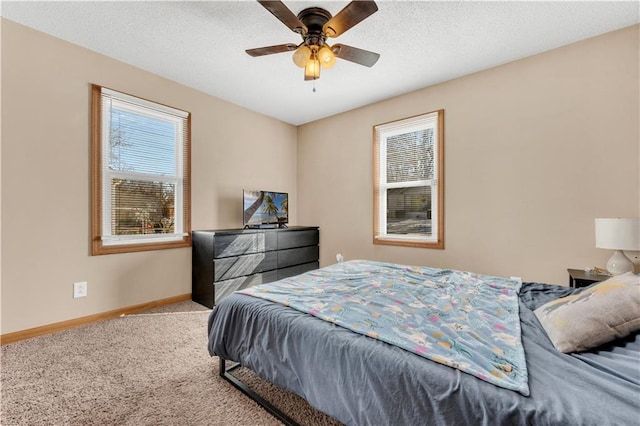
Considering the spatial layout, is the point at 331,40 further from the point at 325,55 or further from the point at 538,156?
the point at 538,156

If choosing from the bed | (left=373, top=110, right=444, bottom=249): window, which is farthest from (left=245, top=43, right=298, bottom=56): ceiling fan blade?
(left=373, top=110, right=444, bottom=249): window

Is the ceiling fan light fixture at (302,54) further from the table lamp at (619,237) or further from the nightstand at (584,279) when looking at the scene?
the nightstand at (584,279)

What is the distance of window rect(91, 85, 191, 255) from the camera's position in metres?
2.77

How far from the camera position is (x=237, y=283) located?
336 cm

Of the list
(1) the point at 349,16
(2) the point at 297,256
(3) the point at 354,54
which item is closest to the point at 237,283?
(2) the point at 297,256

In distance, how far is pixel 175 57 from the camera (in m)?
2.79

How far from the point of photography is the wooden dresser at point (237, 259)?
317 centimetres

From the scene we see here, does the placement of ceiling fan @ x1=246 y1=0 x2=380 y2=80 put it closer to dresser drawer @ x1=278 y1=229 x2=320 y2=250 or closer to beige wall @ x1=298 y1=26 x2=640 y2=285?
beige wall @ x1=298 y1=26 x2=640 y2=285

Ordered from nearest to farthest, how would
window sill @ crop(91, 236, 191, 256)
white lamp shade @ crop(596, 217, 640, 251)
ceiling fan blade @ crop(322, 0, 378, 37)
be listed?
ceiling fan blade @ crop(322, 0, 378, 37) < white lamp shade @ crop(596, 217, 640, 251) < window sill @ crop(91, 236, 191, 256)

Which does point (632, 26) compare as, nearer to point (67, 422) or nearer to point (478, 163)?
point (478, 163)

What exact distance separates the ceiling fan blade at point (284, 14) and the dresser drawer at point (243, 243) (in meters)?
2.18

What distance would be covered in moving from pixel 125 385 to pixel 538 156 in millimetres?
3855

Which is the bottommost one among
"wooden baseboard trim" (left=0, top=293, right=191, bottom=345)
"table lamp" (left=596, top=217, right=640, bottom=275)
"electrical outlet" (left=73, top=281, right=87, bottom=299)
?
"wooden baseboard trim" (left=0, top=293, right=191, bottom=345)

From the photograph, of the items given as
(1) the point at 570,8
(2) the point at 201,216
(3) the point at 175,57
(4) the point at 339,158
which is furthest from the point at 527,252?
(3) the point at 175,57
